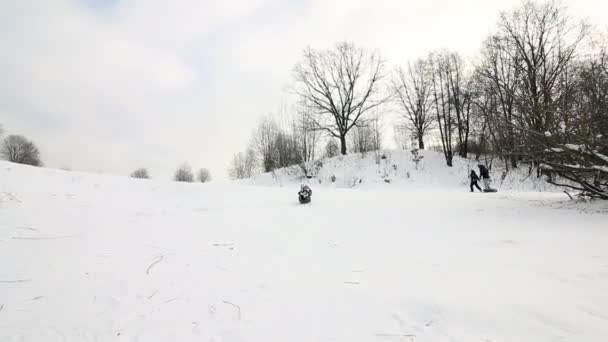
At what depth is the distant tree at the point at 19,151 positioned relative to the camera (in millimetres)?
44938

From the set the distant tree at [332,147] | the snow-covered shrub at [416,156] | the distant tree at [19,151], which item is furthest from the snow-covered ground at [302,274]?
the distant tree at [19,151]

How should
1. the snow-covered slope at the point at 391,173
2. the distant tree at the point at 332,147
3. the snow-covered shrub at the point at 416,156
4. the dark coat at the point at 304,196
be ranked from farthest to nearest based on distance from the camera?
the distant tree at the point at 332,147
the snow-covered shrub at the point at 416,156
the snow-covered slope at the point at 391,173
the dark coat at the point at 304,196

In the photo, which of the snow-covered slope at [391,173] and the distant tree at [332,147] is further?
the distant tree at [332,147]

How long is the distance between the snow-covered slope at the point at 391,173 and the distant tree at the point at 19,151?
155 ft

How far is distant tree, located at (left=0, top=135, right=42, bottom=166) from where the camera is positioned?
4494 centimetres

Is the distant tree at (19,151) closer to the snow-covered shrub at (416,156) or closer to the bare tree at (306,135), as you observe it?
the bare tree at (306,135)

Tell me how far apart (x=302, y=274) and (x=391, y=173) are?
1954 centimetres

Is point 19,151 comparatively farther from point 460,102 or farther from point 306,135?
point 460,102

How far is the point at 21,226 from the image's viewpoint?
562 centimetres

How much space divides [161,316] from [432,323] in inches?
111

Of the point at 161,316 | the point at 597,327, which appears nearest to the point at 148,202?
the point at 161,316

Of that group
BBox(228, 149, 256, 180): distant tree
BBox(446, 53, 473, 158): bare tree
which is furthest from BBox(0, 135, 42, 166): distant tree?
BBox(446, 53, 473, 158): bare tree

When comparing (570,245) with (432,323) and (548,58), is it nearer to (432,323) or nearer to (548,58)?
(432,323)

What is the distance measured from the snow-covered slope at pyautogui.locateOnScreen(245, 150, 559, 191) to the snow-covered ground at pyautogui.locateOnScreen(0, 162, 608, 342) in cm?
1244
